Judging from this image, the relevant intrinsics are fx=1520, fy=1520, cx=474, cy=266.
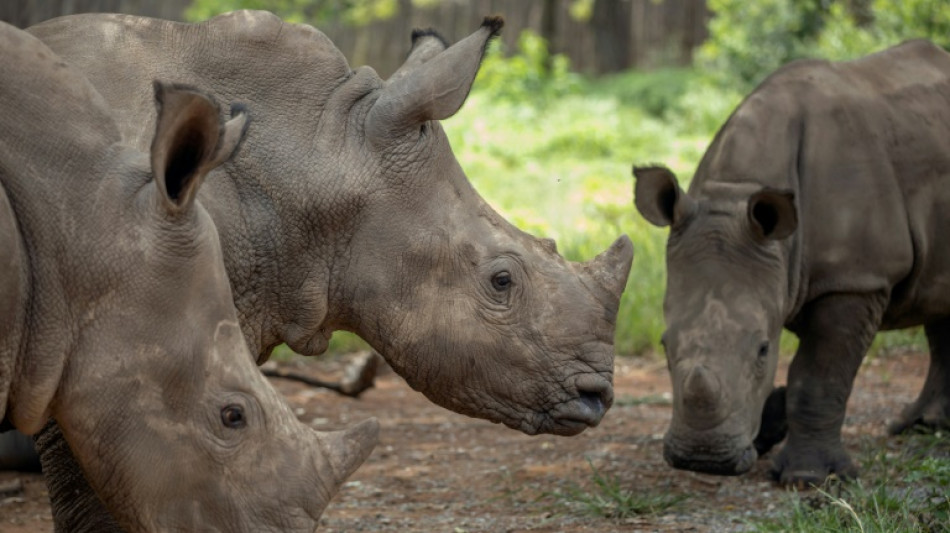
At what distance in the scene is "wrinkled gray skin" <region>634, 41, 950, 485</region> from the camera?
6.63m

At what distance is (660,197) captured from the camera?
7012mm

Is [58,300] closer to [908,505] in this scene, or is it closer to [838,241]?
[908,505]

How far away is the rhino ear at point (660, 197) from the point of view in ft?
22.6

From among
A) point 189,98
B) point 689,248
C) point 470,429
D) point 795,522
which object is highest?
point 189,98

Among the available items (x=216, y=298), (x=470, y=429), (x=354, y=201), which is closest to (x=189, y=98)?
(x=216, y=298)

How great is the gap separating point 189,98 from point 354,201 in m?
1.36

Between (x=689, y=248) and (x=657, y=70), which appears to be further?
(x=657, y=70)

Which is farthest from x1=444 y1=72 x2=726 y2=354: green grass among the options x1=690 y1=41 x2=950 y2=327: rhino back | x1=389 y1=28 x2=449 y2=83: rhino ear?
x1=389 y1=28 x2=449 y2=83: rhino ear

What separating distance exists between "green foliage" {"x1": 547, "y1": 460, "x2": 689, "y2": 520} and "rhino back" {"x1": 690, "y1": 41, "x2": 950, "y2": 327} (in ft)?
3.98

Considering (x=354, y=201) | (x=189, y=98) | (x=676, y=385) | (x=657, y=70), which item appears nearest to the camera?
(x=189, y=98)

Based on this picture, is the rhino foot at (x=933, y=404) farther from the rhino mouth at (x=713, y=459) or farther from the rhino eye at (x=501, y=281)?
the rhino eye at (x=501, y=281)

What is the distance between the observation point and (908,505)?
5.62 m

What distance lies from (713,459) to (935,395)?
196 centimetres

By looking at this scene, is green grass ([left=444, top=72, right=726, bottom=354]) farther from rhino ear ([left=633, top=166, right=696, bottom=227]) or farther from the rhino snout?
the rhino snout
